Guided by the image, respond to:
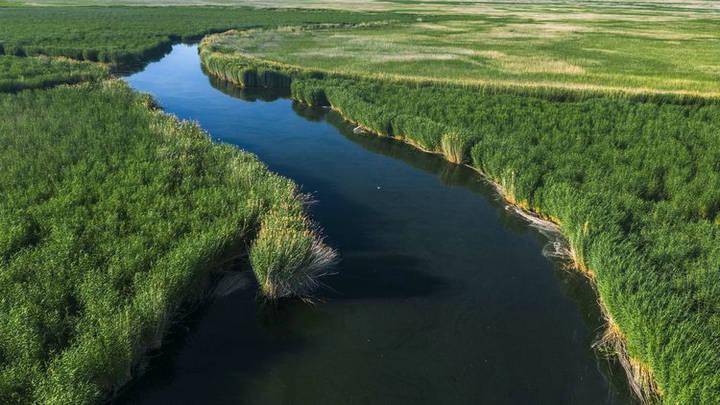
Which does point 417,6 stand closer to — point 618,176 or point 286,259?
point 618,176

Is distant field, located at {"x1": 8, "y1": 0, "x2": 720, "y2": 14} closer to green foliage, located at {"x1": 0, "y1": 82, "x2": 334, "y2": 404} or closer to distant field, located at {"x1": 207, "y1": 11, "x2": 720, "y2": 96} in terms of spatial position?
distant field, located at {"x1": 207, "y1": 11, "x2": 720, "y2": 96}

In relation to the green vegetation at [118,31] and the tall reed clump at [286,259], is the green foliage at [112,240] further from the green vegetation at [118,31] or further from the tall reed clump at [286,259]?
the green vegetation at [118,31]

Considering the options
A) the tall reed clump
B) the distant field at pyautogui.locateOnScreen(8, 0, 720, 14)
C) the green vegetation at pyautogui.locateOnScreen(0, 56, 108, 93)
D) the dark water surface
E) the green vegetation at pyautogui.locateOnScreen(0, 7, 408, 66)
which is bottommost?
the dark water surface

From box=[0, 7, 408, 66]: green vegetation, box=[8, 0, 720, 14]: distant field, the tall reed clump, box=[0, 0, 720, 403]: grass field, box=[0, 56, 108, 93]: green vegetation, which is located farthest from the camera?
box=[8, 0, 720, 14]: distant field

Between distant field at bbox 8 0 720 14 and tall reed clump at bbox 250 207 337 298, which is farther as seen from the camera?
distant field at bbox 8 0 720 14

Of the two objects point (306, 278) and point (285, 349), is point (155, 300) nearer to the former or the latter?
point (285, 349)

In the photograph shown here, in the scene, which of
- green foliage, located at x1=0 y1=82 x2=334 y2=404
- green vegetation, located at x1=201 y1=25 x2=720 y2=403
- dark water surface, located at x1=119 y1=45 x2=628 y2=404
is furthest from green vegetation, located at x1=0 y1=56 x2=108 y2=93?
dark water surface, located at x1=119 y1=45 x2=628 y2=404
